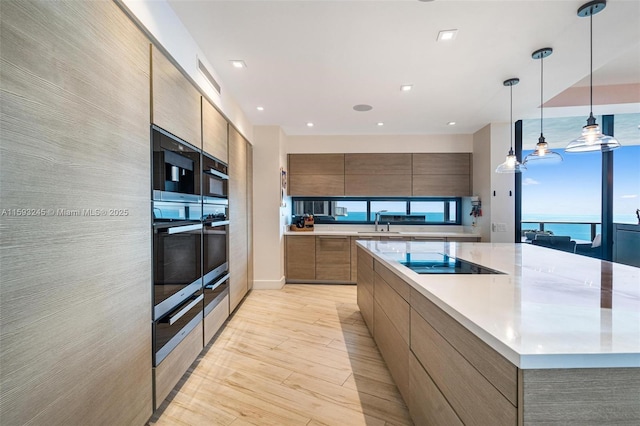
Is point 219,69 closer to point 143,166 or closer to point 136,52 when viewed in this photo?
point 136,52

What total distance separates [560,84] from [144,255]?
408cm

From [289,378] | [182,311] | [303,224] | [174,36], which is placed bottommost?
[289,378]

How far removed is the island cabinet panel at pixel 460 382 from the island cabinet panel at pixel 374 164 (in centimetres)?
370

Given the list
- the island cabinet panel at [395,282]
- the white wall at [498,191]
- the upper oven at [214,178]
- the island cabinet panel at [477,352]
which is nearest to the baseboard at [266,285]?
the upper oven at [214,178]

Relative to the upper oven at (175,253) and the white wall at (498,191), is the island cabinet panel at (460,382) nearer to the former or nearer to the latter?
the upper oven at (175,253)

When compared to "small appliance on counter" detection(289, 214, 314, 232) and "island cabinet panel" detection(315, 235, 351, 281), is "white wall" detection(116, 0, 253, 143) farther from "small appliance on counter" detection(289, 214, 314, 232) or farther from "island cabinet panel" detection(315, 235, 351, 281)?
"island cabinet panel" detection(315, 235, 351, 281)

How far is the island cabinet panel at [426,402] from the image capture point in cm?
112

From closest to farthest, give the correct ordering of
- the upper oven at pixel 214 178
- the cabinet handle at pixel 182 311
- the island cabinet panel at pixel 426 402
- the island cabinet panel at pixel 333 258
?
the island cabinet panel at pixel 426 402, the cabinet handle at pixel 182 311, the upper oven at pixel 214 178, the island cabinet panel at pixel 333 258

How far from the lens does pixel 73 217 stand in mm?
1055

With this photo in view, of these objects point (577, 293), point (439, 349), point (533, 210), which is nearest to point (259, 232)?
point (439, 349)

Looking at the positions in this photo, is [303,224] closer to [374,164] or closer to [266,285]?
[266,285]

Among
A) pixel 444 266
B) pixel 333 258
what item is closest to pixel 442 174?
pixel 333 258

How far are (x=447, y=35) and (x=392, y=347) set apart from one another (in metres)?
2.31

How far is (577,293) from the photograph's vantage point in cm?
122
